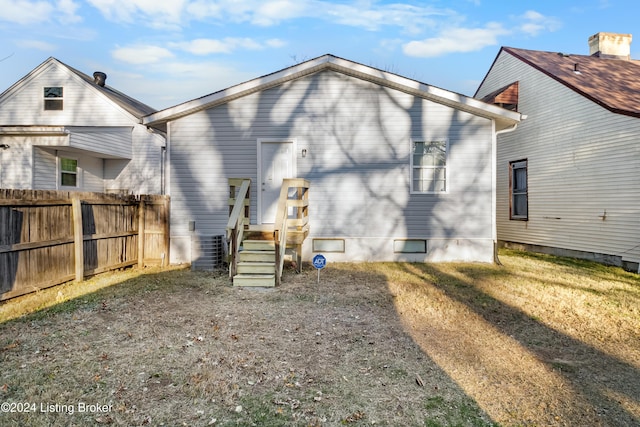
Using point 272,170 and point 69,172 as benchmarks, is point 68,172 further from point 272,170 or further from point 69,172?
point 272,170

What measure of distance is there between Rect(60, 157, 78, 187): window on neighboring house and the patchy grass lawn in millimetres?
8610

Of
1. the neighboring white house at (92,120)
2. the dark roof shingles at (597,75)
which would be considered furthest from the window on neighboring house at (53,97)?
the dark roof shingles at (597,75)

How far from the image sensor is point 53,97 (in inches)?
557

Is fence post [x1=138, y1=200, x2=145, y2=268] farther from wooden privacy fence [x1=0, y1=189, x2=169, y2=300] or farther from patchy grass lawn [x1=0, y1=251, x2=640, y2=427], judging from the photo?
patchy grass lawn [x1=0, y1=251, x2=640, y2=427]

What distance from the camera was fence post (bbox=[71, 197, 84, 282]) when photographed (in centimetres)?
612

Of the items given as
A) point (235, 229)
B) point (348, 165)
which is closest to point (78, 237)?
point (235, 229)

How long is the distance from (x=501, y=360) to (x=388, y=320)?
144 centimetres

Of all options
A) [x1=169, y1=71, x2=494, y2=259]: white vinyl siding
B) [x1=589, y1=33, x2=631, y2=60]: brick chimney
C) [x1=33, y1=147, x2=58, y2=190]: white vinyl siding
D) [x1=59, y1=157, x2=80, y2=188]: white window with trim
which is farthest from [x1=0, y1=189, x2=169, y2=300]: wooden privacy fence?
[x1=589, y1=33, x2=631, y2=60]: brick chimney

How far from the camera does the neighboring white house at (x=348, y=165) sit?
28.1 feet

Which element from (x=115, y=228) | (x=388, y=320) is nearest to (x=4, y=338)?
(x=115, y=228)

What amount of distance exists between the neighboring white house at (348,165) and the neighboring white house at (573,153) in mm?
2527

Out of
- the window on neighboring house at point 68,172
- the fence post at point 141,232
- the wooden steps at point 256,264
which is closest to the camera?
the wooden steps at point 256,264

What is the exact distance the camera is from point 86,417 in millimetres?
2502

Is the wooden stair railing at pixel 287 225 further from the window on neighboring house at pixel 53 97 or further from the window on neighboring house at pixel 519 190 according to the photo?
the window on neighboring house at pixel 53 97
